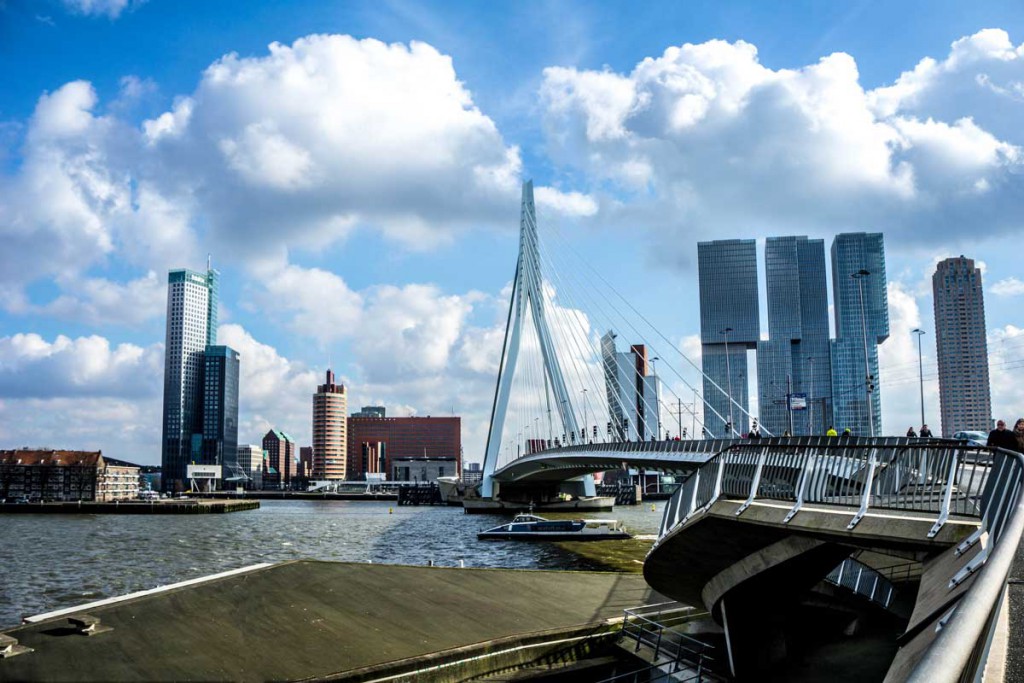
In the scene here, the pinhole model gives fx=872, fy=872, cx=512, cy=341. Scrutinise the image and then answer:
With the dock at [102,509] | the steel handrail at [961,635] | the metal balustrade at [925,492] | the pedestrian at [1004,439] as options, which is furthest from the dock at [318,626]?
the dock at [102,509]

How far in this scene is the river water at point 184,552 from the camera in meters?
34.8

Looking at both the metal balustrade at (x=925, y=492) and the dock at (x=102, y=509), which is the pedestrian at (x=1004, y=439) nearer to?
the metal balustrade at (x=925, y=492)

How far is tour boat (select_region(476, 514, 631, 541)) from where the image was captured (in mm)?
54656

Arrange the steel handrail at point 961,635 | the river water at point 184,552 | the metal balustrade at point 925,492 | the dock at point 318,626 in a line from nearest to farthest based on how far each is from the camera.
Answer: the steel handrail at point 961,635, the metal balustrade at point 925,492, the dock at point 318,626, the river water at point 184,552

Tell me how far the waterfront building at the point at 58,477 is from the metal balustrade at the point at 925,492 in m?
134

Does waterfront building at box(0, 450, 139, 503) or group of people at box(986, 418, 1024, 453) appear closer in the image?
group of people at box(986, 418, 1024, 453)

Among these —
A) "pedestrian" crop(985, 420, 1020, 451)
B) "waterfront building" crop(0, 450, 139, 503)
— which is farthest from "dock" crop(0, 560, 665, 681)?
"waterfront building" crop(0, 450, 139, 503)

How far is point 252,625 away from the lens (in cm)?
1839

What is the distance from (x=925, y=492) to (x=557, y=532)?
45334mm

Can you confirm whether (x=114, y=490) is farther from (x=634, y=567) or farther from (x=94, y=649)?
(x=94, y=649)

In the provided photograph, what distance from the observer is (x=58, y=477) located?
5364 inches

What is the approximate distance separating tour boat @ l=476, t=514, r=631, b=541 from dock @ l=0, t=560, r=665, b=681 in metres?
29.0

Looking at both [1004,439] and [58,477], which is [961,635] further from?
[58,477]

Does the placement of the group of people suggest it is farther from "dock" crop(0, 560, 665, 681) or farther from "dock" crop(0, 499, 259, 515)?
"dock" crop(0, 499, 259, 515)
